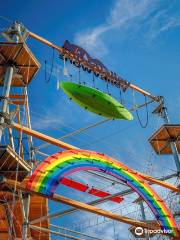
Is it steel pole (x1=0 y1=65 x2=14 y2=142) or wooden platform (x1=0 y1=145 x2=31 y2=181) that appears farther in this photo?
steel pole (x1=0 y1=65 x2=14 y2=142)

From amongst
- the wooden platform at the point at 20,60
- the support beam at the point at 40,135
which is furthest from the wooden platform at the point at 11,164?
the wooden platform at the point at 20,60

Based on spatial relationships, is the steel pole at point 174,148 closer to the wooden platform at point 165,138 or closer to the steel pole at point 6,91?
the wooden platform at point 165,138

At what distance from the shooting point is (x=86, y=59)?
20156mm

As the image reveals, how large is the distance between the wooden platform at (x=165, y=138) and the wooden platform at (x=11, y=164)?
10.3m

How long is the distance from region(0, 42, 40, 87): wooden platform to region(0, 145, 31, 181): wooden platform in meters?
4.82

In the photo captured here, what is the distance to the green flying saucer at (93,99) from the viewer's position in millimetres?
16969

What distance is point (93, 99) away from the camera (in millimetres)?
17031

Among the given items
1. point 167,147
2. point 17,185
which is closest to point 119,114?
point 167,147

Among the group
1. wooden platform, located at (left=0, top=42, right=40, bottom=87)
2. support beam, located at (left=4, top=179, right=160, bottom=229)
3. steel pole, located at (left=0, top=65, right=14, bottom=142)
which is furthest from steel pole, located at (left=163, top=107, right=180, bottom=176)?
steel pole, located at (left=0, top=65, right=14, bottom=142)

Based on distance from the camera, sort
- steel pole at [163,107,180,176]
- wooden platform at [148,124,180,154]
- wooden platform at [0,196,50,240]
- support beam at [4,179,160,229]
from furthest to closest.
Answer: wooden platform at [148,124,180,154]
steel pole at [163,107,180,176]
wooden platform at [0,196,50,240]
support beam at [4,179,160,229]

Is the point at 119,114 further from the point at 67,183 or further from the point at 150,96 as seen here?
the point at 150,96

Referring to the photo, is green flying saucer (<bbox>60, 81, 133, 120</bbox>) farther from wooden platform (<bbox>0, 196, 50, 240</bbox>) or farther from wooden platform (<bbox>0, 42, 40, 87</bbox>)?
wooden platform (<bbox>0, 196, 50, 240</bbox>)

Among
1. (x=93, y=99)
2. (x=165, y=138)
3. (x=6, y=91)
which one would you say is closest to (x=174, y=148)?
(x=165, y=138)

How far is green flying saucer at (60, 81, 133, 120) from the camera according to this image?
16969mm
